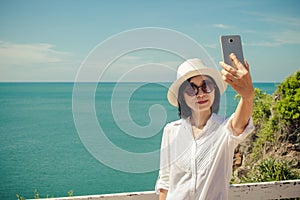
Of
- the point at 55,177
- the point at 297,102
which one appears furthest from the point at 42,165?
the point at 297,102

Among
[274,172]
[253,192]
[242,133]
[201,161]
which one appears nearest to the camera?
[242,133]

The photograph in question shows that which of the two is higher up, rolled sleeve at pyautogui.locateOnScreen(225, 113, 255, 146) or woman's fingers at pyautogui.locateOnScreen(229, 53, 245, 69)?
woman's fingers at pyautogui.locateOnScreen(229, 53, 245, 69)

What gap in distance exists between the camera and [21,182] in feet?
55.7

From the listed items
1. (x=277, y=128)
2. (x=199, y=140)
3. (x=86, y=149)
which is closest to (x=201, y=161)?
(x=199, y=140)

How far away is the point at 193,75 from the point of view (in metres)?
1.54

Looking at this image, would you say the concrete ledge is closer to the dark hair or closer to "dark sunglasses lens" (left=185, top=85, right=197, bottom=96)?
the dark hair

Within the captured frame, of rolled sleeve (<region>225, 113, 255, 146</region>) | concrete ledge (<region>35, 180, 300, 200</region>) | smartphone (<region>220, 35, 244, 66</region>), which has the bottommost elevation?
concrete ledge (<region>35, 180, 300, 200</region>)

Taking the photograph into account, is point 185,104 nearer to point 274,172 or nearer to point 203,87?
point 203,87

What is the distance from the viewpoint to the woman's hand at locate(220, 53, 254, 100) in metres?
1.20

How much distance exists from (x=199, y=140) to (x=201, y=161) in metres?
0.09

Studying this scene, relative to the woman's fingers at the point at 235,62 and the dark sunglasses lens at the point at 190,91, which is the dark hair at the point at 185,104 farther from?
the woman's fingers at the point at 235,62

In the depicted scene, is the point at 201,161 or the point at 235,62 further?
the point at 201,161

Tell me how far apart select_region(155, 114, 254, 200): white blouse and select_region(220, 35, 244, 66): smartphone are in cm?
29

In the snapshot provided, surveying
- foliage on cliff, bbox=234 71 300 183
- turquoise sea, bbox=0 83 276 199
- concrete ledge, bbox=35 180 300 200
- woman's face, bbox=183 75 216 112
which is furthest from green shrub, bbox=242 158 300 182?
woman's face, bbox=183 75 216 112
